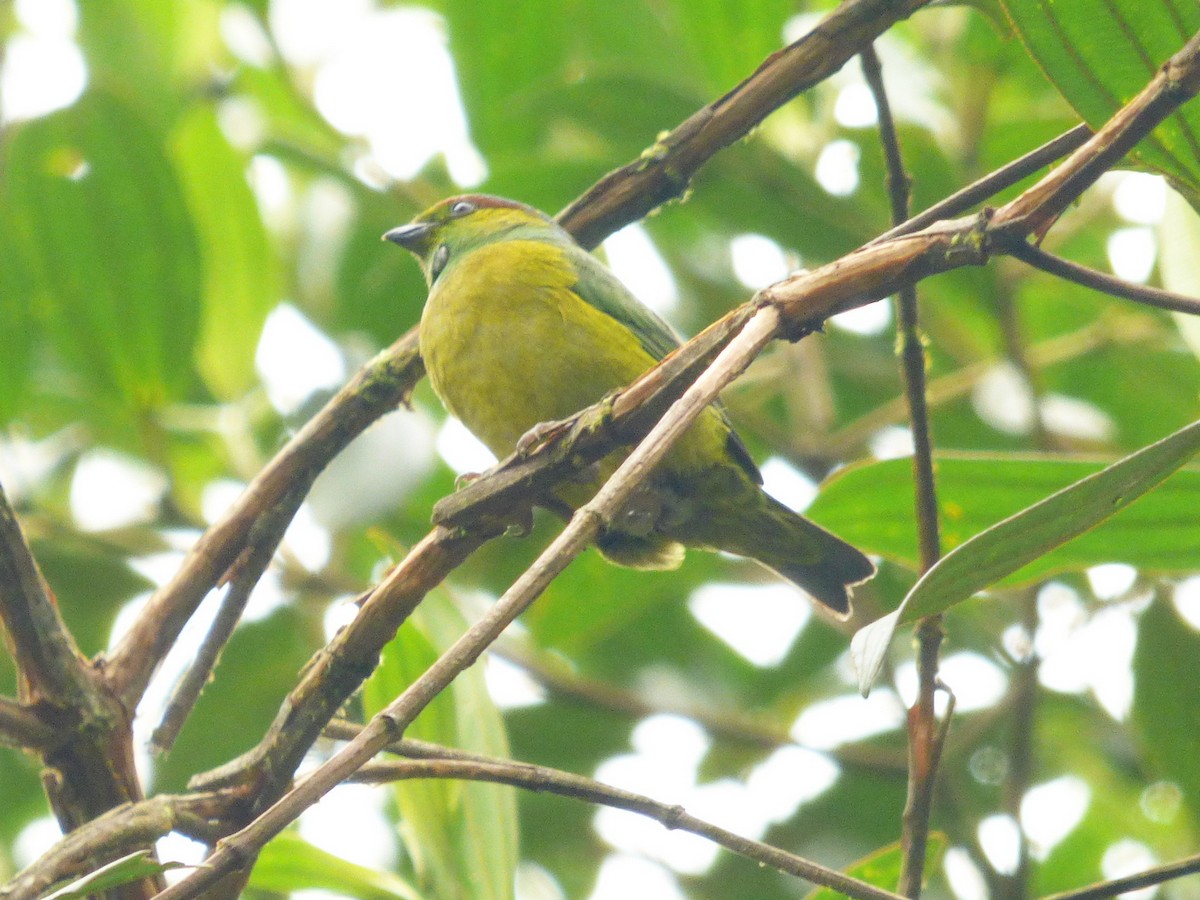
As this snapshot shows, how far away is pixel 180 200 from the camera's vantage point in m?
3.54

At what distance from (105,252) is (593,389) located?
4.79 feet

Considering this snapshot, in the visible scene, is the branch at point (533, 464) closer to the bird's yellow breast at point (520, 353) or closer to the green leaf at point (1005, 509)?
the green leaf at point (1005, 509)

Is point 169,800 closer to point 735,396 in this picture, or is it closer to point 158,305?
point 158,305

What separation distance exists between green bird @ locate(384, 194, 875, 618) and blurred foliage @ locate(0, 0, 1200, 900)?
1.43ft

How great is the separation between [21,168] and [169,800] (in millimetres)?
2314

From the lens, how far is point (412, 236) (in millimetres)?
3793

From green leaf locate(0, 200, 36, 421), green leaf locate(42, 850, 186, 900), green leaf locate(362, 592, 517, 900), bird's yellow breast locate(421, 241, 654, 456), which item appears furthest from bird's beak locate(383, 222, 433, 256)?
green leaf locate(42, 850, 186, 900)

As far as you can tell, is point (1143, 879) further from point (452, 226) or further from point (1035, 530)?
point (452, 226)

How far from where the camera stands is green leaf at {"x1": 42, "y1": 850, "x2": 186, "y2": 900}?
1452 millimetres

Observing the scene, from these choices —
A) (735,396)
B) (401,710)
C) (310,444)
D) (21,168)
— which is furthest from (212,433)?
(401,710)

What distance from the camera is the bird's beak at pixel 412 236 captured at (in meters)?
3.78

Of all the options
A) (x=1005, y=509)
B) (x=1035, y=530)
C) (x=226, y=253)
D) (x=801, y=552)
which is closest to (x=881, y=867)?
(x=1005, y=509)

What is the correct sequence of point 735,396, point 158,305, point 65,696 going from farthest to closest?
1. point 735,396
2. point 158,305
3. point 65,696

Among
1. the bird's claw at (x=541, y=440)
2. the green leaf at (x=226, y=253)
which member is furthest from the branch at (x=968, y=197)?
the green leaf at (x=226, y=253)
